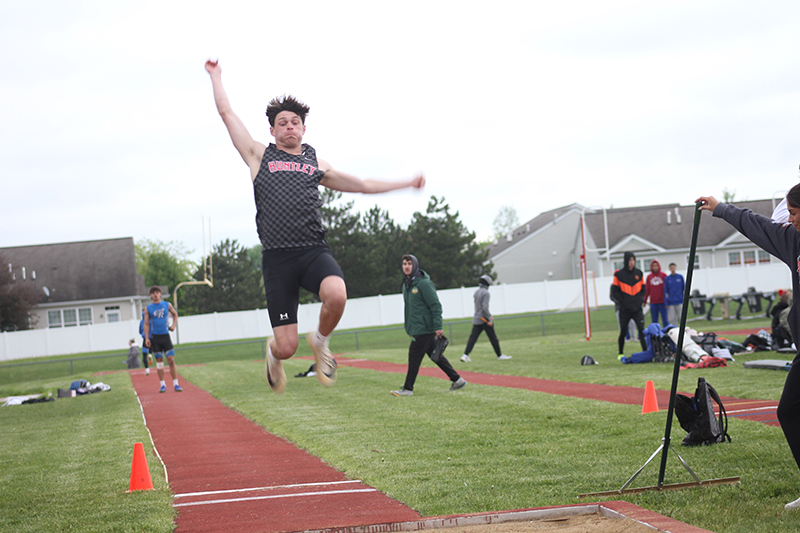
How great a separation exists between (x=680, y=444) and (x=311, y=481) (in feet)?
11.8

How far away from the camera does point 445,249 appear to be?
55.3 meters

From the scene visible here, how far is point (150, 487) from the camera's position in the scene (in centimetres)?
663

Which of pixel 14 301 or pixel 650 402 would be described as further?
pixel 14 301

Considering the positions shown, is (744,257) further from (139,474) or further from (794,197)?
(139,474)

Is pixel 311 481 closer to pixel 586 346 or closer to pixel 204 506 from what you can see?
pixel 204 506

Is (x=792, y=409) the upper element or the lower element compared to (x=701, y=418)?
upper

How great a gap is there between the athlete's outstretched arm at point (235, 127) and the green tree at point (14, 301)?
142ft

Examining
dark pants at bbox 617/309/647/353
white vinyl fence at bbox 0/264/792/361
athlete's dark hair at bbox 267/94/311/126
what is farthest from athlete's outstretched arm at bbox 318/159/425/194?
white vinyl fence at bbox 0/264/792/361

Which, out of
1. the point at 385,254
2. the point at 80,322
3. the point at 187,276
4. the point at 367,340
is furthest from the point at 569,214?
the point at 187,276

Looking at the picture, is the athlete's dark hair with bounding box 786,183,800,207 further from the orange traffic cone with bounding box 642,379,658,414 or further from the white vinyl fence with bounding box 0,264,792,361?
the white vinyl fence with bounding box 0,264,792,361

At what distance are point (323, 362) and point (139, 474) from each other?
8.12ft

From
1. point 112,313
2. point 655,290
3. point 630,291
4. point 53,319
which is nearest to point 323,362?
point 630,291

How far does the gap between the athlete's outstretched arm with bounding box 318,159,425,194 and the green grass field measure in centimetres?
242

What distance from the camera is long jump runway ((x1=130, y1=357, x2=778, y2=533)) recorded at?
17.7 ft
